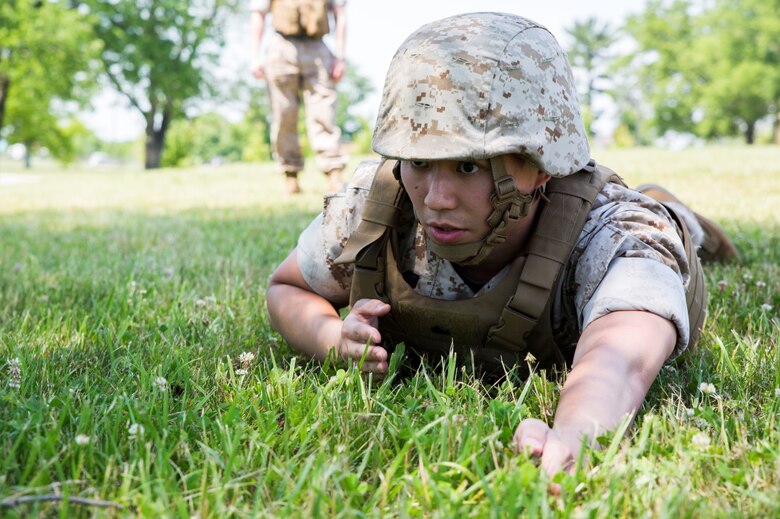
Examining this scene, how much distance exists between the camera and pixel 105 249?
5188 mm

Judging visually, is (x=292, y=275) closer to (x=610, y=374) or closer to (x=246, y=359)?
(x=246, y=359)

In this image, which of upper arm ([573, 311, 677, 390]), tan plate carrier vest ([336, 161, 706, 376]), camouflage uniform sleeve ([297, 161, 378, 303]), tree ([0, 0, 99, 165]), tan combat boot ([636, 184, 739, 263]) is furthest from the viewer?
tree ([0, 0, 99, 165])

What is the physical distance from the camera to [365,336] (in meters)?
2.27

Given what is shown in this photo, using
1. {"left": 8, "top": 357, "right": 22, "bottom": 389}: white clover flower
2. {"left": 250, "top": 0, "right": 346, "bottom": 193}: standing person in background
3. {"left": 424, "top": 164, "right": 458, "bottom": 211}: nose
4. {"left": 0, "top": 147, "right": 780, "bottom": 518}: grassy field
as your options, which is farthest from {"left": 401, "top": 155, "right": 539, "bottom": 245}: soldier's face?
{"left": 250, "top": 0, "right": 346, "bottom": 193}: standing person in background

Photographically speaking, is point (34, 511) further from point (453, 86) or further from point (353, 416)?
point (453, 86)

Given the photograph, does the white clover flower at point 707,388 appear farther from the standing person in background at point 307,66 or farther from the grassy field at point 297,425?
the standing person in background at point 307,66

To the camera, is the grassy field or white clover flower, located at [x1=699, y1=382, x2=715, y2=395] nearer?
the grassy field

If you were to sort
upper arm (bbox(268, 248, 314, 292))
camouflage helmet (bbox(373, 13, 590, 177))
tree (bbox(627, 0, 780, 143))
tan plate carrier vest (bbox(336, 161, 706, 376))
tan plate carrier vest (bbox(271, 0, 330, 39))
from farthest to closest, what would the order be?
tree (bbox(627, 0, 780, 143))
tan plate carrier vest (bbox(271, 0, 330, 39))
upper arm (bbox(268, 248, 314, 292))
tan plate carrier vest (bbox(336, 161, 706, 376))
camouflage helmet (bbox(373, 13, 590, 177))

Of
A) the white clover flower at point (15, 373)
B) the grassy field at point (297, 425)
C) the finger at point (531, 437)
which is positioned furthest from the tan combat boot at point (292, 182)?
the finger at point (531, 437)

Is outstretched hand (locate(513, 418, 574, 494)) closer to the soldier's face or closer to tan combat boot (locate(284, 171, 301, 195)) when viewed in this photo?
the soldier's face

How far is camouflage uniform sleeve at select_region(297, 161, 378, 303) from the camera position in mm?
2637

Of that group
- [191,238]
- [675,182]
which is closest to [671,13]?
[675,182]

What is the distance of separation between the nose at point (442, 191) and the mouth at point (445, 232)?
0.07 m

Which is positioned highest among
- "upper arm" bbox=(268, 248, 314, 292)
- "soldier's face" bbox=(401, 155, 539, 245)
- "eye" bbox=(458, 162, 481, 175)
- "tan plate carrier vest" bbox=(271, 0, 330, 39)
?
"tan plate carrier vest" bbox=(271, 0, 330, 39)
